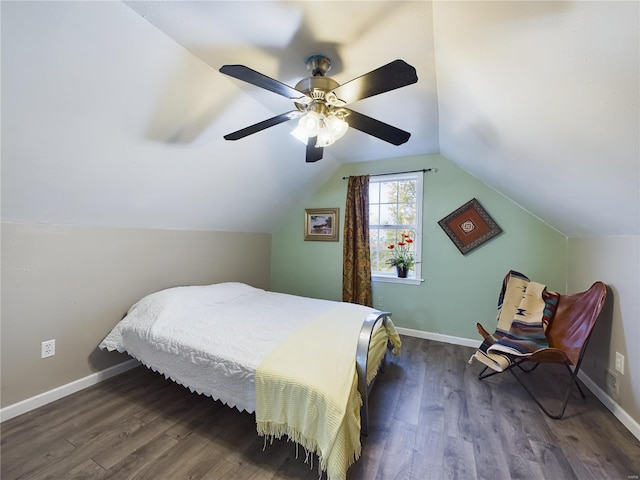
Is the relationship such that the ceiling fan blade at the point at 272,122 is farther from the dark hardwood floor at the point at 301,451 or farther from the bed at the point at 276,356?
the dark hardwood floor at the point at 301,451

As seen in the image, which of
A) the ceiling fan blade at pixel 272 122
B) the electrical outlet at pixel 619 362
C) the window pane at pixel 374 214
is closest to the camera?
the ceiling fan blade at pixel 272 122

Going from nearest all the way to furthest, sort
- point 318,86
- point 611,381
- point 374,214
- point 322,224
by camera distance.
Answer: point 318,86 → point 611,381 → point 374,214 → point 322,224

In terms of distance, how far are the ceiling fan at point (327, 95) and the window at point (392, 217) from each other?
1.83 metres

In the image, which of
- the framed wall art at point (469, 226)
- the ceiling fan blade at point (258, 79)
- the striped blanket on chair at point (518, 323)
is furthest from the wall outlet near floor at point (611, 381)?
the ceiling fan blade at point (258, 79)

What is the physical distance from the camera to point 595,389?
2.09 m

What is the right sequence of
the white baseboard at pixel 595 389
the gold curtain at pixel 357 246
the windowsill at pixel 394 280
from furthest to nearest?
1. the gold curtain at pixel 357 246
2. the windowsill at pixel 394 280
3. the white baseboard at pixel 595 389

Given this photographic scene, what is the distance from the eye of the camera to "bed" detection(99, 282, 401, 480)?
1.30m

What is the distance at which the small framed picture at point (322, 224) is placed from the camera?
149 inches

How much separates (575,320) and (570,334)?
0.40ft

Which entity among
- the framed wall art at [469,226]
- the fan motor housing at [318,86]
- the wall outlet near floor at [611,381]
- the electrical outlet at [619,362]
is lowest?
the wall outlet near floor at [611,381]

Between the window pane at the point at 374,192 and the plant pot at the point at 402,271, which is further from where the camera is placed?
the window pane at the point at 374,192

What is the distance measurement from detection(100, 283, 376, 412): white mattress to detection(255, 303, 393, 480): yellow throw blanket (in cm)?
11

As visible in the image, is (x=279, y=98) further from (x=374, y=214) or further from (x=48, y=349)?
(x=48, y=349)

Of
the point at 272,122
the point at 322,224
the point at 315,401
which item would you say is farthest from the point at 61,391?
the point at 322,224
